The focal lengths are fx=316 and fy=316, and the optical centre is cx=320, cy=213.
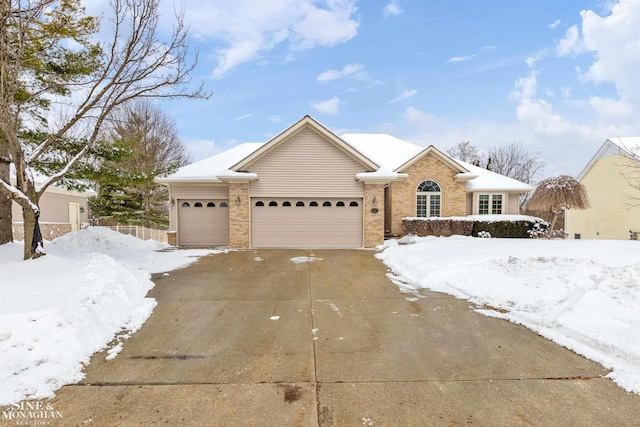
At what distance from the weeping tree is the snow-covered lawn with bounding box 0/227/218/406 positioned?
16.9 metres

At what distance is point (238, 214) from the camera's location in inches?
534

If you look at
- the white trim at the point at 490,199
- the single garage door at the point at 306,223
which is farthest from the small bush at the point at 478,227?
the single garage door at the point at 306,223

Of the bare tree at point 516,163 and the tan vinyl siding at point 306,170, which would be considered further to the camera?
the bare tree at point 516,163

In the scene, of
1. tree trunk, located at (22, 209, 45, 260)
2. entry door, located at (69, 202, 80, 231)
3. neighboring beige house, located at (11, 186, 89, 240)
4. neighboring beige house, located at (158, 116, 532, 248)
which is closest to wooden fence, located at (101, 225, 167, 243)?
neighboring beige house, located at (11, 186, 89, 240)

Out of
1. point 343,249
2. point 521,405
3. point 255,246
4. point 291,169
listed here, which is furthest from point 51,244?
point 521,405

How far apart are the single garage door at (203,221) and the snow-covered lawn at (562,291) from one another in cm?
886

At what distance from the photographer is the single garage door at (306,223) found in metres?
13.8

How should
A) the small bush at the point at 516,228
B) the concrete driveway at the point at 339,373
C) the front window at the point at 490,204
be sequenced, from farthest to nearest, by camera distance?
the front window at the point at 490,204, the small bush at the point at 516,228, the concrete driveway at the point at 339,373

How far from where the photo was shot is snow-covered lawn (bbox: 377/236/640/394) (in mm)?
4047

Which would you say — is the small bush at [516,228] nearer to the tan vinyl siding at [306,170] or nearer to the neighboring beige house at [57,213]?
the tan vinyl siding at [306,170]

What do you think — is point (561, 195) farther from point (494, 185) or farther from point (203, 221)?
point (203, 221)

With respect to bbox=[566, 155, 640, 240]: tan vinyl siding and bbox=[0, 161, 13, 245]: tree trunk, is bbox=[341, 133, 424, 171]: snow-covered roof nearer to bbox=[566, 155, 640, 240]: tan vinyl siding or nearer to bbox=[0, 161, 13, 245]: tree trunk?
bbox=[566, 155, 640, 240]: tan vinyl siding

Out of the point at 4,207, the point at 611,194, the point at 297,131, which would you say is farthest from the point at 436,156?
the point at 4,207

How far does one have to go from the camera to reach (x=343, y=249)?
44.3ft
